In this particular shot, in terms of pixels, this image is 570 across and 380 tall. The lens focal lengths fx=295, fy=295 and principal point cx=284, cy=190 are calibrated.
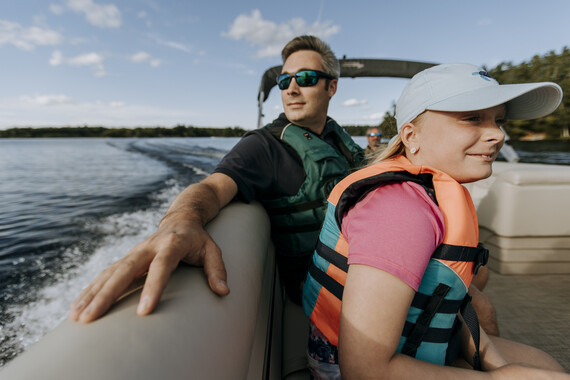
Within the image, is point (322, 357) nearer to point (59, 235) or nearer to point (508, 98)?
point (508, 98)

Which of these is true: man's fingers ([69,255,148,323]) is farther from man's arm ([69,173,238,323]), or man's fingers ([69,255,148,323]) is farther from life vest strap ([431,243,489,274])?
life vest strap ([431,243,489,274])

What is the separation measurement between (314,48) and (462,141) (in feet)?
4.50

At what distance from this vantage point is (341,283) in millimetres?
839

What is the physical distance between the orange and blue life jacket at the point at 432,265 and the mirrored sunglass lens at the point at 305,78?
3.68 ft

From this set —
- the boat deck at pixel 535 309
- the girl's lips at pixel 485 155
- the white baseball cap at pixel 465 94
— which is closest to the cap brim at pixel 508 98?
the white baseball cap at pixel 465 94

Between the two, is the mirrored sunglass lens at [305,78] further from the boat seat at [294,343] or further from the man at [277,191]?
the boat seat at [294,343]

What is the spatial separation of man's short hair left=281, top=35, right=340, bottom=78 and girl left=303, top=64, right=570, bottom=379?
1.11 m

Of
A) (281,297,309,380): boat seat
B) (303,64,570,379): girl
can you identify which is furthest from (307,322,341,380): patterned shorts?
(281,297,309,380): boat seat

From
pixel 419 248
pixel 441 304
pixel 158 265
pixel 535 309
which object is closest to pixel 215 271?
pixel 158 265

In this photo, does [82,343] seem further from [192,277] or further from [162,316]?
[192,277]

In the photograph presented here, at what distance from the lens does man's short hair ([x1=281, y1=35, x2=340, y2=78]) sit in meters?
1.85

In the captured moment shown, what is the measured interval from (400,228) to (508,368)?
1.62 ft

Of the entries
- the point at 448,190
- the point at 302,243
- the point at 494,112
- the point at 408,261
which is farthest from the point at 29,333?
the point at 494,112

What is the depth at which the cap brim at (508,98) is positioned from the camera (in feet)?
2.44
